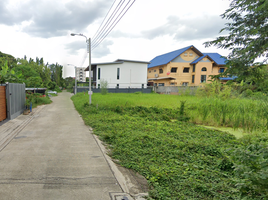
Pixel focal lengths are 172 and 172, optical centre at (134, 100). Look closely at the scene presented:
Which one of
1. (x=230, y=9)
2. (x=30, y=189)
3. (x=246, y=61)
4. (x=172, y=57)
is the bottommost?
(x=30, y=189)

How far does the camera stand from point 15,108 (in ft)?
34.7

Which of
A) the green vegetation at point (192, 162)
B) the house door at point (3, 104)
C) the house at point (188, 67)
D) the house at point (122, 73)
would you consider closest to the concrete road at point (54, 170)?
the green vegetation at point (192, 162)

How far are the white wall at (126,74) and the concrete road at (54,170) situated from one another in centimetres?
3470

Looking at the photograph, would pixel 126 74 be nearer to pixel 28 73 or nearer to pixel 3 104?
pixel 28 73

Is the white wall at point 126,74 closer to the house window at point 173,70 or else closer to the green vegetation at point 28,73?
the house window at point 173,70

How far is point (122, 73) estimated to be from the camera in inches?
1629

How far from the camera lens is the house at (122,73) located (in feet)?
132

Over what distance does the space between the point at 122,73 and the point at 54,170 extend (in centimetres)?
3814

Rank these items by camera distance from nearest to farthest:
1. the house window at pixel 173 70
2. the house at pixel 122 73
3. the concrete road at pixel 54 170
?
1. the concrete road at pixel 54 170
2. the house at pixel 122 73
3. the house window at pixel 173 70

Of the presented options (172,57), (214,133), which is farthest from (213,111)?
(172,57)

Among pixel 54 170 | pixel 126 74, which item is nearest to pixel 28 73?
pixel 126 74

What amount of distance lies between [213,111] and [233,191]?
283 inches

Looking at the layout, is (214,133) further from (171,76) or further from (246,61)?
(171,76)

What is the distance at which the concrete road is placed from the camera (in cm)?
327
